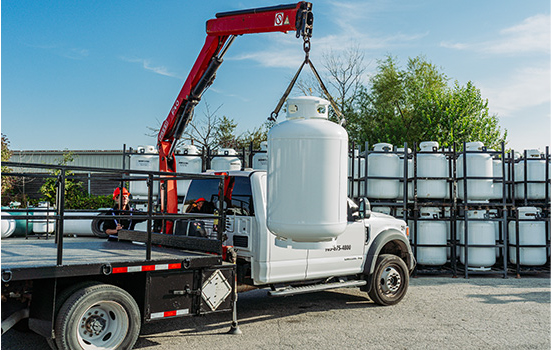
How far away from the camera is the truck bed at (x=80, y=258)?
4654mm

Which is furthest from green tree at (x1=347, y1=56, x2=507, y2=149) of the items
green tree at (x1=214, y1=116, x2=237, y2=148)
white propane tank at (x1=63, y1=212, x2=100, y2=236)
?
white propane tank at (x1=63, y1=212, x2=100, y2=236)

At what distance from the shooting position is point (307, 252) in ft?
24.2

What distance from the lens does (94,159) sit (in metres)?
33.5

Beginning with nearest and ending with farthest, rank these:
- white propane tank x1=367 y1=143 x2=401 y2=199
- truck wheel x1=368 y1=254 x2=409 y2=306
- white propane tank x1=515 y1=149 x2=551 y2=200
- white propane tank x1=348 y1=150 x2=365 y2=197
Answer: truck wheel x1=368 y1=254 x2=409 y2=306 < white propane tank x1=367 y1=143 x2=401 y2=199 < white propane tank x1=348 y1=150 x2=365 y2=197 < white propane tank x1=515 y1=149 x2=551 y2=200

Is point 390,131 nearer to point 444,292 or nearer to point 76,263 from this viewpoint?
point 444,292

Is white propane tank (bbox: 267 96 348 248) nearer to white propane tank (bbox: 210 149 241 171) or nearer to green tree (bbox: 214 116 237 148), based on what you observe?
white propane tank (bbox: 210 149 241 171)

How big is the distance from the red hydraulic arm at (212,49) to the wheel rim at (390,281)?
3.77 metres

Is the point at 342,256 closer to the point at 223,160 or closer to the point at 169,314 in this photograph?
the point at 169,314

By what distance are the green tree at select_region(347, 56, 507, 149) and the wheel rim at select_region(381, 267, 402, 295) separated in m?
19.5

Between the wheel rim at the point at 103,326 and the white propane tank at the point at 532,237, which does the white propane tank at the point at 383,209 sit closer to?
the white propane tank at the point at 532,237

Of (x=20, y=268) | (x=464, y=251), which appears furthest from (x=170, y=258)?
(x=464, y=251)

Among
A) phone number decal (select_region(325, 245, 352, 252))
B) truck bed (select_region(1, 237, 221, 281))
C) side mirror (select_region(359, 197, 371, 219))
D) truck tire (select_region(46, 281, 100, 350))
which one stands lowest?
truck tire (select_region(46, 281, 100, 350))

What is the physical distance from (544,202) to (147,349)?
11.6 metres

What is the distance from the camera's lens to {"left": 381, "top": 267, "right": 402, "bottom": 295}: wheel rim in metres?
8.45
